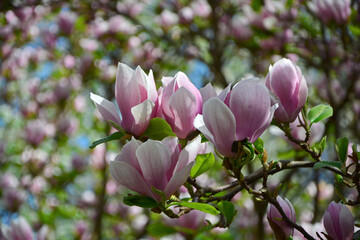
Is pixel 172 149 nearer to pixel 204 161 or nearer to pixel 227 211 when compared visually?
pixel 204 161

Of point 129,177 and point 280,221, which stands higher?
point 129,177

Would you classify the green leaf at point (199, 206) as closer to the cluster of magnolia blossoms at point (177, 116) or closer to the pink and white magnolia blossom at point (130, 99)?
the cluster of magnolia blossoms at point (177, 116)

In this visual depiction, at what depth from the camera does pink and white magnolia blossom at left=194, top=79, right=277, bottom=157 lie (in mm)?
608

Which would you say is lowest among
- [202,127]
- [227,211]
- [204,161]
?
[227,211]

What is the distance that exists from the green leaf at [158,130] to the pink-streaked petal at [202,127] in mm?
47

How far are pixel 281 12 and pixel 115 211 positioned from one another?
2190mm

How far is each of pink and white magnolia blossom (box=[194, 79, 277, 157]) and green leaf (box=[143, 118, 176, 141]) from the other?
69mm

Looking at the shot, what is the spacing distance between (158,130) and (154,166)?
7cm

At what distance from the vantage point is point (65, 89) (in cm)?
330

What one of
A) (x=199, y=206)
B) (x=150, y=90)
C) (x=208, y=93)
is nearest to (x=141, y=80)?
(x=150, y=90)

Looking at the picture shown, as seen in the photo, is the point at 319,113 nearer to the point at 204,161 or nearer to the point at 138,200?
the point at 204,161

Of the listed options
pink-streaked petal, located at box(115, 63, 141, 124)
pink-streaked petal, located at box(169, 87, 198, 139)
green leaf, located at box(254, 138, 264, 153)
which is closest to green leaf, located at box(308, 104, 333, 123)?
green leaf, located at box(254, 138, 264, 153)

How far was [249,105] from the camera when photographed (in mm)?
618

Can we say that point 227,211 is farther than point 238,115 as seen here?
Yes
